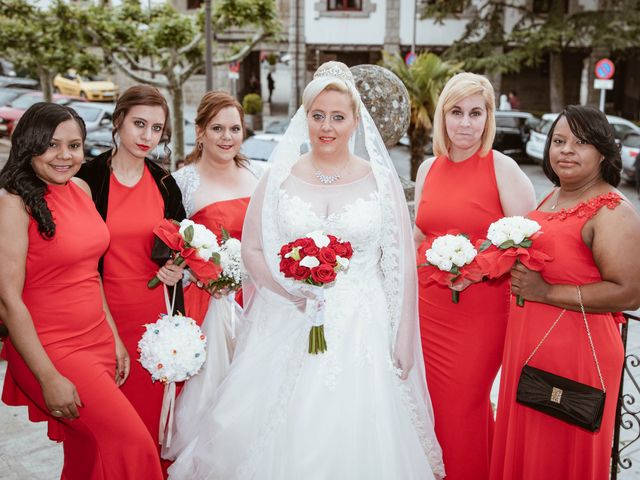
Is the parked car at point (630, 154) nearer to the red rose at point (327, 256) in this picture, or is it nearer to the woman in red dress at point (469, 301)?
the woman in red dress at point (469, 301)

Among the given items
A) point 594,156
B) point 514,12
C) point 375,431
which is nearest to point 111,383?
point 375,431

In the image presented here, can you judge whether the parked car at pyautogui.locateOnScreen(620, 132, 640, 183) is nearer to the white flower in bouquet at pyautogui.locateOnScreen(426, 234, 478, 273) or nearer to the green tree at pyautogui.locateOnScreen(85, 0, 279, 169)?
the green tree at pyautogui.locateOnScreen(85, 0, 279, 169)

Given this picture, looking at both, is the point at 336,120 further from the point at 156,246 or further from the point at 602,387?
the point at 602,387

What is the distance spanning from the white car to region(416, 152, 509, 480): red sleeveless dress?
15751mm

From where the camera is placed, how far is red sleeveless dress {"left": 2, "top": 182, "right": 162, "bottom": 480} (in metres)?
3.06

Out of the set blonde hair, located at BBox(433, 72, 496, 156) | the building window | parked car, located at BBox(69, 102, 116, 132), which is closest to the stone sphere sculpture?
blonde hair, located at BBox(433, 72, 496, 156)

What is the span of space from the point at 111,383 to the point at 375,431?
1.34m

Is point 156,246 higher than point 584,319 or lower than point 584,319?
higher

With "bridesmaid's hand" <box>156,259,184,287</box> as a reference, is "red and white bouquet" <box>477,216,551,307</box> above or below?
above

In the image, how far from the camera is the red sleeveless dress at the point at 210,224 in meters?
4.16

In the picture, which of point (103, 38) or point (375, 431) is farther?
point (103, 38)

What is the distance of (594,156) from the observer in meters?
3.14

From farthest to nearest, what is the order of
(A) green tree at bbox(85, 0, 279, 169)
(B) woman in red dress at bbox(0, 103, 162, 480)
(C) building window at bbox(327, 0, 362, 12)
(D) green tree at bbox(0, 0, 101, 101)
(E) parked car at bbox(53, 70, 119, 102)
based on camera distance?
(E) parked car at bbox(53, 70, 119, 102) → (C) building window at bbox(327, 0, 362, 12) → (D) green tree at bbox(0, 0, 101, 101) → (A) green tree at bbox(85, 0, 279, 169) → (B) woman in red dress at bbox(0, 103, 162, 480)

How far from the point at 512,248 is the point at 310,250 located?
997 mm
